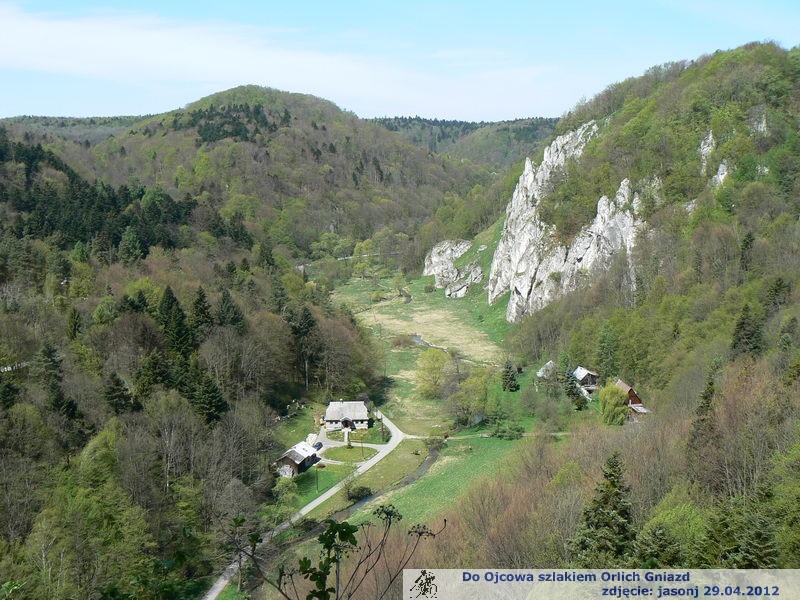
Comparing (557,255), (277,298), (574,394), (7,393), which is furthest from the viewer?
(557,255)

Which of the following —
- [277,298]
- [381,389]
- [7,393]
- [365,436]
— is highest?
[277,298]

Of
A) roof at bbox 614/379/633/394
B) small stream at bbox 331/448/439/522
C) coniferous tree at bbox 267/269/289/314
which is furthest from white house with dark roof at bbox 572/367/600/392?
coniferous tree at bbox 267/269/289/314

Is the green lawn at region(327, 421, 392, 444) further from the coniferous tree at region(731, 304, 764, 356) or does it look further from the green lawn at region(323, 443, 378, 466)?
the coniferous tree at region(731, 304, 764, 356)

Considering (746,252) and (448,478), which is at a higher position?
(746,252)

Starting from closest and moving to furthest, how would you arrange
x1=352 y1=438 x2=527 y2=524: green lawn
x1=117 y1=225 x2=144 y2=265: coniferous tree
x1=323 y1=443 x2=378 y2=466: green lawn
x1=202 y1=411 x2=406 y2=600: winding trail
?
x1=202 y1=411 x2=406 y2=600: winding trail < x1=352 y1=438 x2=527 y2=524: green lawn < x1=323 y1=443 x2=378 y2=466: green lawn < x1=117 y1=225 x2=144 y2=265: coniferous tree

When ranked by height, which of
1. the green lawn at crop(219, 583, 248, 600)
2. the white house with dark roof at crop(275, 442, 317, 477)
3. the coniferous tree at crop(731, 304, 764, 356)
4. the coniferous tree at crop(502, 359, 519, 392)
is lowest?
the green lawn at crop(219, 583, 248, 600)

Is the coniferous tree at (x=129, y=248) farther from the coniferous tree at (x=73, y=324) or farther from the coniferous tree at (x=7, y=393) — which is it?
the coniferous tree at (x=7, y=393)

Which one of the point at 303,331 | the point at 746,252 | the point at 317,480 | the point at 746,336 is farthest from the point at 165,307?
the point at 746,252

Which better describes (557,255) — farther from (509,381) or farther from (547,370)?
(509,381)
